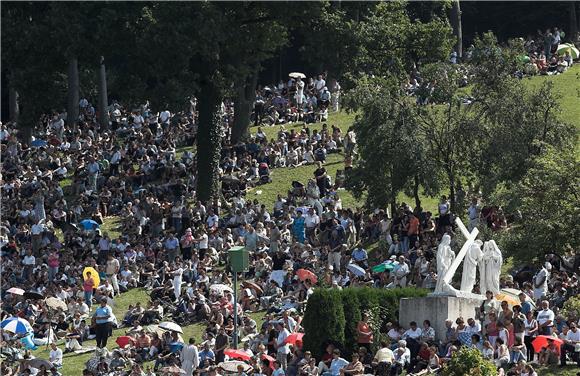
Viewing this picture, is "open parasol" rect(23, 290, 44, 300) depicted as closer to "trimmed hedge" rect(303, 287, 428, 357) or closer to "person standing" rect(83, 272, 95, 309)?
"person standing" rect(83, 272, 95, 309)

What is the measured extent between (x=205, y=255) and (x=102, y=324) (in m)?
6.40

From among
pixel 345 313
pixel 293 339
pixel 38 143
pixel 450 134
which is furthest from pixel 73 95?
pixel 293 339

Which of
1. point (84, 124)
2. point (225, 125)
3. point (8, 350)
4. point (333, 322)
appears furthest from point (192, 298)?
point (84, 124)

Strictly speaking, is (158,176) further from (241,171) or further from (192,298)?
(192,298)

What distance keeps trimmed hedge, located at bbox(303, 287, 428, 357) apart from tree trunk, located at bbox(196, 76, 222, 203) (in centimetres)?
1694

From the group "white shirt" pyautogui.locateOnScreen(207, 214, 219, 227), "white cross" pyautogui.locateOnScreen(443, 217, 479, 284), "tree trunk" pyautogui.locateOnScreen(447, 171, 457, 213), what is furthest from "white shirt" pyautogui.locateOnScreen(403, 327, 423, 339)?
"white shirt" pyautogui.locateOnScreen(207, 214, 219, 227)

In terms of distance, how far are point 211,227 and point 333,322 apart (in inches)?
541

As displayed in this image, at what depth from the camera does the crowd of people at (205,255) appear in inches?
1470

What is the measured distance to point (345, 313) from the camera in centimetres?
3928

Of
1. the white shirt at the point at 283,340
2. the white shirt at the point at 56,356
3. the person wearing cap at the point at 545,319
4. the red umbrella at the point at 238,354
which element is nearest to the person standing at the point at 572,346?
the person wearing cap at the point at 545,319

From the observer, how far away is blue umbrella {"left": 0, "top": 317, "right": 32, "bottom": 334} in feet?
144

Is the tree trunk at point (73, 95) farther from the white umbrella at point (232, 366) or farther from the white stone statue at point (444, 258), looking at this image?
the white umbrella at point (232, 366)

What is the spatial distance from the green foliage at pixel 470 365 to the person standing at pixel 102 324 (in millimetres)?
11951

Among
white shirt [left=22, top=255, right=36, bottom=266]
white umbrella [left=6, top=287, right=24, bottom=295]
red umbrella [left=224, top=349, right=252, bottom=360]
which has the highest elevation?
red umbrella [left=224, top=349, right=252, bottom=360]
